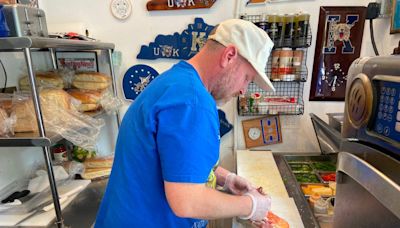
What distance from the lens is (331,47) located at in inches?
61.4

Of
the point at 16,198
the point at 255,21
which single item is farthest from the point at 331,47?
the point at 16,198

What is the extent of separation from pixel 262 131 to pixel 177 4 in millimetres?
949

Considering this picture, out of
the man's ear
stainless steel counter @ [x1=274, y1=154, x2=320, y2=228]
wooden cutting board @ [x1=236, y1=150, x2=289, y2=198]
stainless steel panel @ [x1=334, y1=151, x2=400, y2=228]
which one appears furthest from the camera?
wooden cutting board @ [x1=236, y1=150, x2=289, y2=198]

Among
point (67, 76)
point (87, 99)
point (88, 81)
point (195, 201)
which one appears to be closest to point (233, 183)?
point (195, 201)

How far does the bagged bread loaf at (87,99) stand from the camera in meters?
1.43

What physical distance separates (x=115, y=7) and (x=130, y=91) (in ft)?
1.73

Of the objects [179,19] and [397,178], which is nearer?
[397,178]

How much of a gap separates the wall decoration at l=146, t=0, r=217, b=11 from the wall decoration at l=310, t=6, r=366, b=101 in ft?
2.19

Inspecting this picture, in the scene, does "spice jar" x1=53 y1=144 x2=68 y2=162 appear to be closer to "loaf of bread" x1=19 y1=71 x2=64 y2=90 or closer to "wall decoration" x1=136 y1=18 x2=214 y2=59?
"loaf of bread" x1=19 y1=71 x2=64 y2=90

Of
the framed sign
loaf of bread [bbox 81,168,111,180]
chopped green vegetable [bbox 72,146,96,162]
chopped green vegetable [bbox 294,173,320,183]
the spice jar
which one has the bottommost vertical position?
loaf of bread [bbox 81,168,111,180]

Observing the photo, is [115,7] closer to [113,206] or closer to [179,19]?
[179,19]

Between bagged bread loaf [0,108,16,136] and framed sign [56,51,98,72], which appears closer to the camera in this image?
bagged bread loaf [0,108,16,136]

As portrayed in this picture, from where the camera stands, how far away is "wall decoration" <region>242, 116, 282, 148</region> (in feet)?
5.65

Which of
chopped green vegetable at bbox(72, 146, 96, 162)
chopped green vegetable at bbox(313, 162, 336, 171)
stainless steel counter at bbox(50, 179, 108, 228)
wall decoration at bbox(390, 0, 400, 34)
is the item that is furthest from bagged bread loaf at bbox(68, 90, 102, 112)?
wall decoration at bbox(390, 0, 400, 34)
